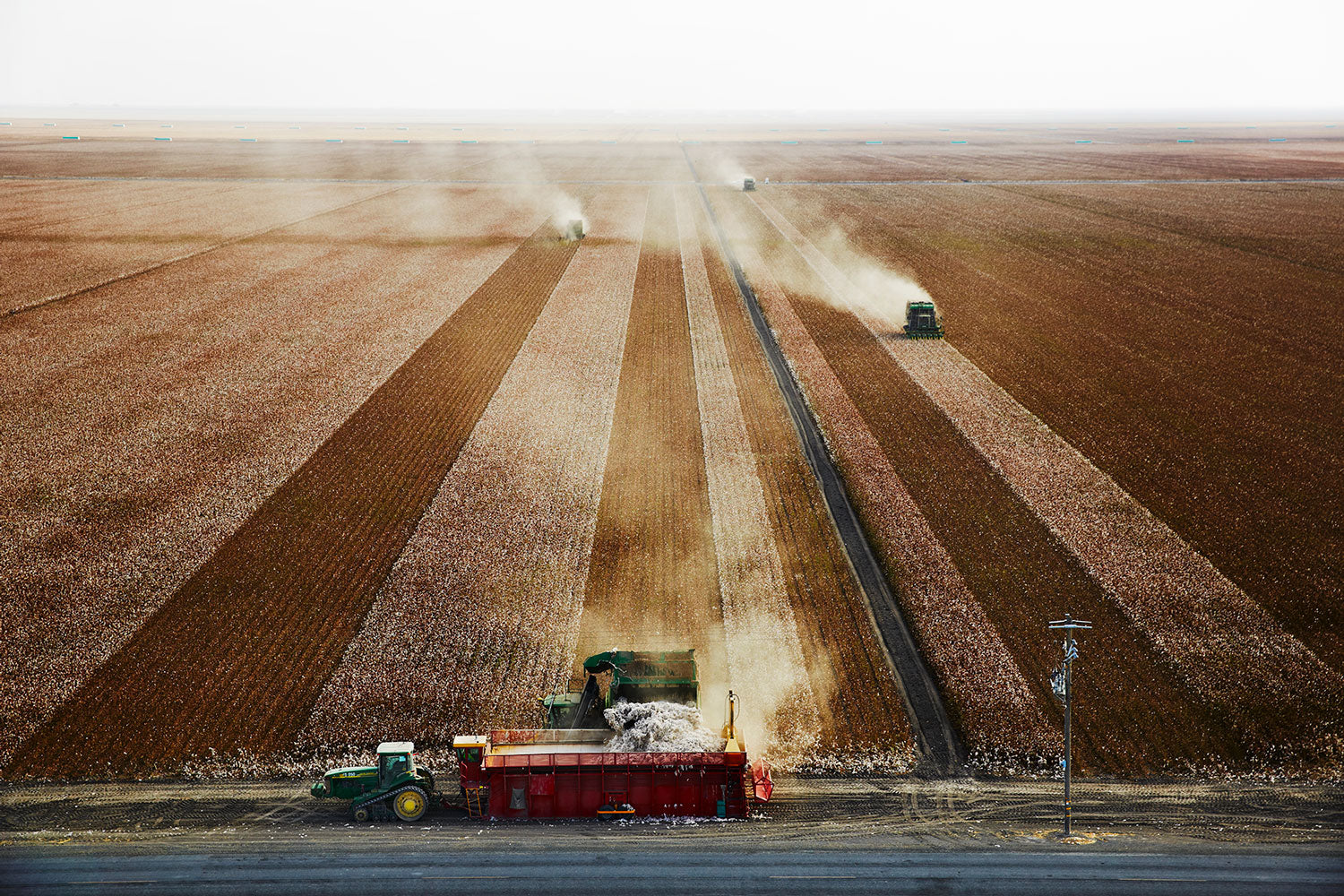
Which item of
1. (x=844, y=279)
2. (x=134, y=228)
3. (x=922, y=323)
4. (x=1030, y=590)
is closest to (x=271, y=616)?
(x=1030, y=590)

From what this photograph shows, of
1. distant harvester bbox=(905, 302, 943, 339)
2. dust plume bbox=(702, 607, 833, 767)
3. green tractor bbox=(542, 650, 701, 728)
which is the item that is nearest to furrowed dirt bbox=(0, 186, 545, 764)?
green tractor bbox=(542, 650, 701, 728)

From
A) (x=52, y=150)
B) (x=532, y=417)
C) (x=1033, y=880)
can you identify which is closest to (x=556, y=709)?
(x=1033, y=880)

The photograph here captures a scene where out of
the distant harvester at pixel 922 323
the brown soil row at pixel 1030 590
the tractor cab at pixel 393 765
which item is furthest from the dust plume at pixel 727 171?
the tractor cab at pixel 393 765

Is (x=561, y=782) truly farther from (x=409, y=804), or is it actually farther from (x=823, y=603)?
(x=823, y=603)

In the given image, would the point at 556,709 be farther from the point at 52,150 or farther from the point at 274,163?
the point at 52,150

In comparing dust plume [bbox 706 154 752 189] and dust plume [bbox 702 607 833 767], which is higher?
dust plume [bbox 706 154 752 189]

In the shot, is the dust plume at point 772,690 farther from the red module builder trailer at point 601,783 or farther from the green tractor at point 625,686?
the red module builder trailer at point 601,783

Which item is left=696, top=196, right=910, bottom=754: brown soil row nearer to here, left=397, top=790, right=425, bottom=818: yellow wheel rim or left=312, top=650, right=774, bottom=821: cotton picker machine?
left=312, top=650, right=774, bottom=821: cotton picker machine
